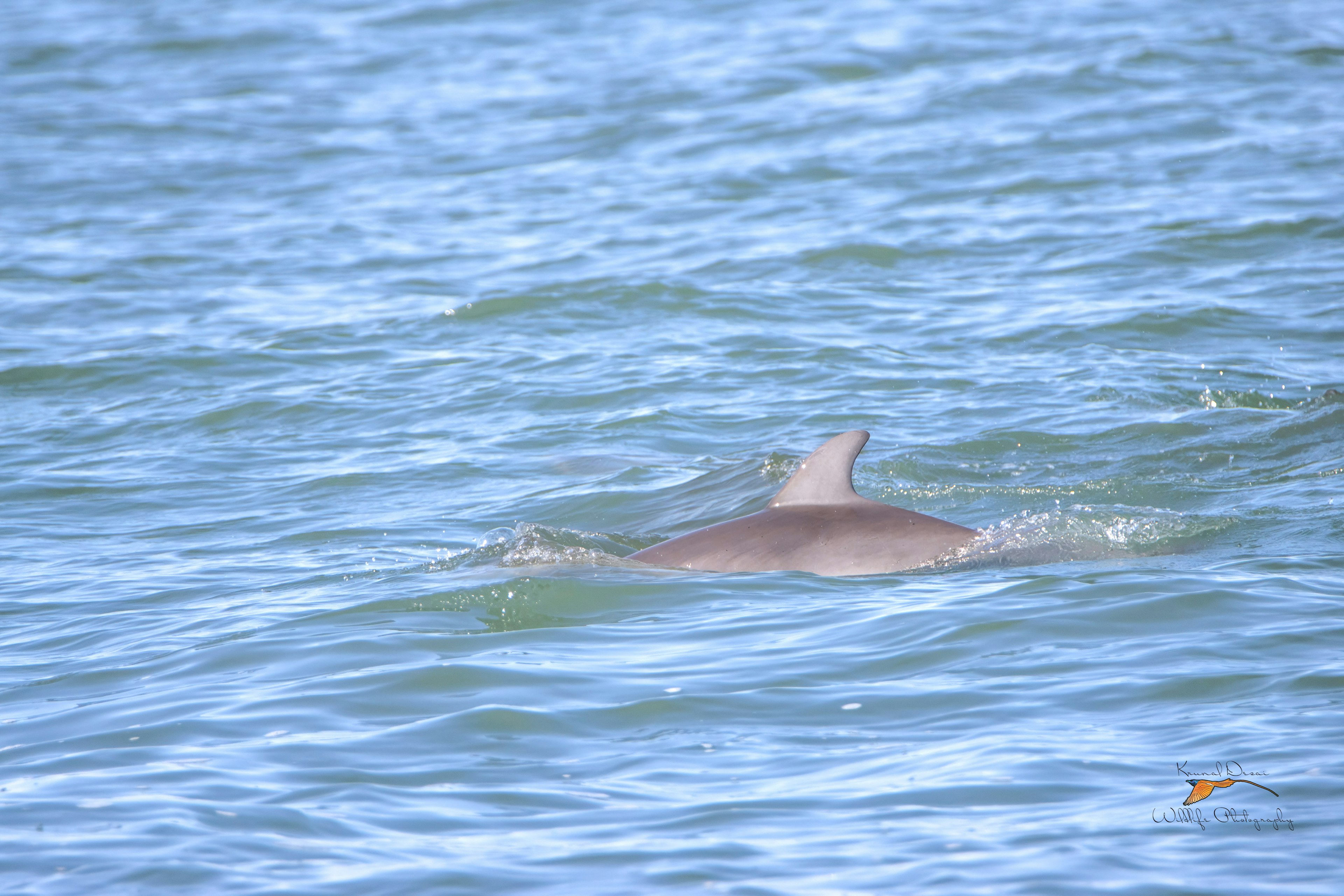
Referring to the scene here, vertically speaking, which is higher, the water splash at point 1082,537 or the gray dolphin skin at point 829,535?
the gray dolphin skin at point 829,535

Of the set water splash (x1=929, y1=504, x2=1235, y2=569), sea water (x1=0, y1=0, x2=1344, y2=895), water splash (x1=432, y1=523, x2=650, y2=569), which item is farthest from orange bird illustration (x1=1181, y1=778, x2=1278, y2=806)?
water splash (x1=432, y1=523, x2=650, y2=569)

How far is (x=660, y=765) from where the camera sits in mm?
4914

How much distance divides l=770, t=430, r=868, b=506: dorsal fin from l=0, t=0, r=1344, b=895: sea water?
445mm

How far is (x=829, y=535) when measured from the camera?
22.9 ft

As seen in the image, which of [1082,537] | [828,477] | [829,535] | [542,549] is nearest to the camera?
[828,477]

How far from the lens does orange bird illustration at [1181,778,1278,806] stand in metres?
4.36

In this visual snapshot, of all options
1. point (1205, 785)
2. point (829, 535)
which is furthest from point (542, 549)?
point (1205, 785)

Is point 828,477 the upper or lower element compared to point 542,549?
upper

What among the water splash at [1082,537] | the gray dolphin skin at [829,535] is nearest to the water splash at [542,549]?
the gray dolphin skin at [829,535]

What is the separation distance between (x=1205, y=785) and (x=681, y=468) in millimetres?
A: 5430

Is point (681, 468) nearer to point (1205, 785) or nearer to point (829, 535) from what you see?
point (829, 535)

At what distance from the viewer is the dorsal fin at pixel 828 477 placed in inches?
265

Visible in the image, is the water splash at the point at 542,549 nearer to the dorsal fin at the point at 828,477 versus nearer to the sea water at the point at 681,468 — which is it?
the sea water at the point at 681,468

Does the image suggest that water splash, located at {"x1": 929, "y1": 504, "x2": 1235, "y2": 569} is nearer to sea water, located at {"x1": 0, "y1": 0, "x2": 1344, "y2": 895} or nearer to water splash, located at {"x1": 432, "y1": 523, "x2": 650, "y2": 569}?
sea water, located at {"x1": 0, "y1": 0, "x2": 1344, "y2": 895}
